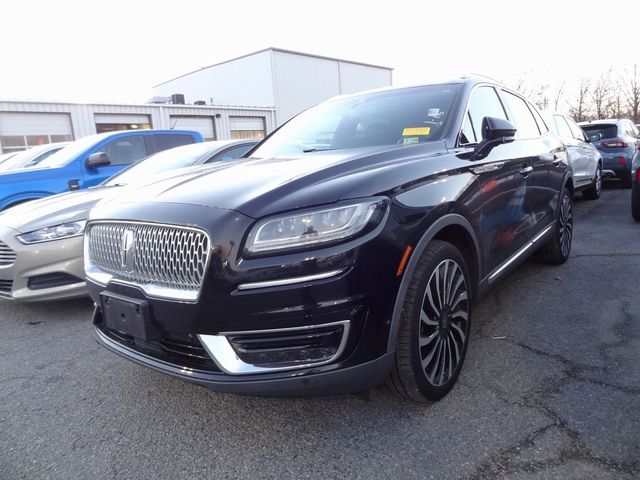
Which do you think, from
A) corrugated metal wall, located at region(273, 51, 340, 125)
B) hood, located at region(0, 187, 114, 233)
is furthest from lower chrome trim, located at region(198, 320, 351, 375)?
corrugated metal wall, located at region(273, 51, 340, 125)

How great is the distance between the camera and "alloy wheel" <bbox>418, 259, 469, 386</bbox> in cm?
211

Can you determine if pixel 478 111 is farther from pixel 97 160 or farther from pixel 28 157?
pixel 28 157

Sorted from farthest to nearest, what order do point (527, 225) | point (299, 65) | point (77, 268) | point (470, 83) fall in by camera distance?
1. point (299, 65)
2. point (77, 268)
3. point (527, 225)
4. point (470, 83)

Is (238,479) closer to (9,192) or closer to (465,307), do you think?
(465,307)

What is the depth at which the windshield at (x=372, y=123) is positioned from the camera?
2729 mm

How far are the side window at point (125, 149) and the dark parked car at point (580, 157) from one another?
5.99 meters

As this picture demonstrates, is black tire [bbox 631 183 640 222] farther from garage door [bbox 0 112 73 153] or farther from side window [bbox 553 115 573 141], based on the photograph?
garage door [bbox 0 112 73 153]

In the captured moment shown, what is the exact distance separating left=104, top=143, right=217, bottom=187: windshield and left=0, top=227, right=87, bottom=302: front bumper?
1.17 m

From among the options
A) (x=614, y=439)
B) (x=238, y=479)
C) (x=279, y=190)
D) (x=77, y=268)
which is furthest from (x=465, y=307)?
(x=77, y=268)

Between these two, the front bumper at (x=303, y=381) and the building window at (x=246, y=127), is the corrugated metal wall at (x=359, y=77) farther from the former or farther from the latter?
the front bumper at (x=303, y=381)

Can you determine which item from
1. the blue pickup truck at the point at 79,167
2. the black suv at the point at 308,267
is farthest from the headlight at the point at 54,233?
the blue pickup truck at the point at 79,167

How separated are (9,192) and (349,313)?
5.63 m

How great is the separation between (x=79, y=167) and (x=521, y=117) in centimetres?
534

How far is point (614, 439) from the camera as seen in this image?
1896 millimetres
